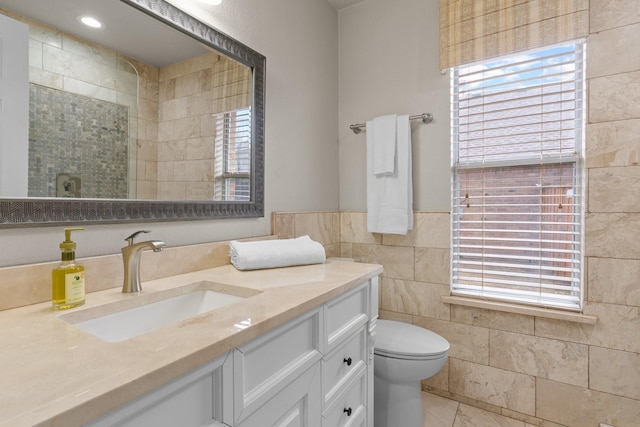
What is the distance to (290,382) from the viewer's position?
0.86 metres

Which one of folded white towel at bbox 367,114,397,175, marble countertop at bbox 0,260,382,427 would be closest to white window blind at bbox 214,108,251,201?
marble countertop at bbox 0,260,382,427

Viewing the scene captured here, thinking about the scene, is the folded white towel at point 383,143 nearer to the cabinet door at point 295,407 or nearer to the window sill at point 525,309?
the window sill at point 525,309

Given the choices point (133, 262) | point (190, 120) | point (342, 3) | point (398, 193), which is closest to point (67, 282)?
point (133, 262)

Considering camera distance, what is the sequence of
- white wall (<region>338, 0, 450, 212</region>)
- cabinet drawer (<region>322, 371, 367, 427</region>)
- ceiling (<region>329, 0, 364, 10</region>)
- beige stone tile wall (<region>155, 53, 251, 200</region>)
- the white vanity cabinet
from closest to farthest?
the white vanity cabinet, cabinet drawer (<region>322, 371, 367, 427</region>), beige stone tile wall (<region>155, 53, 251, 200</region>), white wall (<region>338, 0, 450, 212</region>), ceiling (<region>329, 0, 364, 10</region>)

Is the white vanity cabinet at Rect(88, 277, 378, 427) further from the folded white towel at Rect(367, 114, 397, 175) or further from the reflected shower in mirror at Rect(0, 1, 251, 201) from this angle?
the folded white towel at Rect(367, 114, 397, 175)

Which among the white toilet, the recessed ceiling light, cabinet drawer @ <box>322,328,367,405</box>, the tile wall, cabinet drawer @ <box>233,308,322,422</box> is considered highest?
the recessed ceiling light

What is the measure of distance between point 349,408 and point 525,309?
110 centimetres

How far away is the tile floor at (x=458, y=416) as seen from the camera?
5.67 feet

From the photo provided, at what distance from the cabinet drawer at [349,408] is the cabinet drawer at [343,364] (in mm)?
38

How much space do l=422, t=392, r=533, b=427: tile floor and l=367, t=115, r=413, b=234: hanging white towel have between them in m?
1.01

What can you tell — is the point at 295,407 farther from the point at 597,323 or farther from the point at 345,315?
the point at 597,323

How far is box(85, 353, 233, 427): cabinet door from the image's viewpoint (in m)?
0.51

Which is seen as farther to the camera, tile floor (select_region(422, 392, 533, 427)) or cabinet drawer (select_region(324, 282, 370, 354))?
tile floor (select_region(422, 392, 533, 427))

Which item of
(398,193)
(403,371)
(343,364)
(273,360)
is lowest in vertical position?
(403,371)
